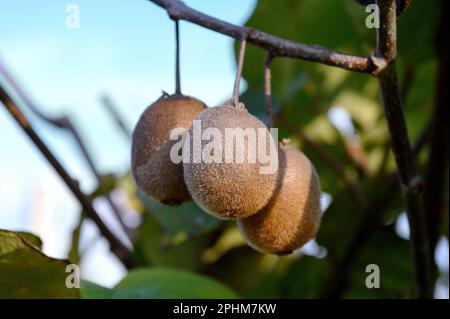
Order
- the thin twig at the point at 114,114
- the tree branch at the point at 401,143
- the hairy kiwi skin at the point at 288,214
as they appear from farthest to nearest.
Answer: the thin twig at the point at 114,114
the hairy kiwi skin at the point at 288,214
the tree branch at the point at 401,143

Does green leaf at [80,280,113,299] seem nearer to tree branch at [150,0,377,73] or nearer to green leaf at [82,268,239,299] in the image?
green leaf at [82,268,239,299]

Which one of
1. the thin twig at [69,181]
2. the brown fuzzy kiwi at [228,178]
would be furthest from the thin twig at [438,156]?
the thin twig at [69,181]

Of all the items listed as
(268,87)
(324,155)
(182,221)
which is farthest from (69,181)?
(324,155)

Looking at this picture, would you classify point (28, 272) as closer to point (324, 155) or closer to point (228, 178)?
point (228, 178)

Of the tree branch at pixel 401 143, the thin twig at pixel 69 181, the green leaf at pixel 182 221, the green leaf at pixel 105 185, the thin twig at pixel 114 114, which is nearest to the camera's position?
the tree branch at pixel 401 143

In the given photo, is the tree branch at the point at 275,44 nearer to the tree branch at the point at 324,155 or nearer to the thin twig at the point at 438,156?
the thin twig at the point at 438,156

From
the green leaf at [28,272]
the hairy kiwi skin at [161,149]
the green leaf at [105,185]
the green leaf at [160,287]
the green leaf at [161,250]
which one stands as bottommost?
the green leaf at [28,272]
